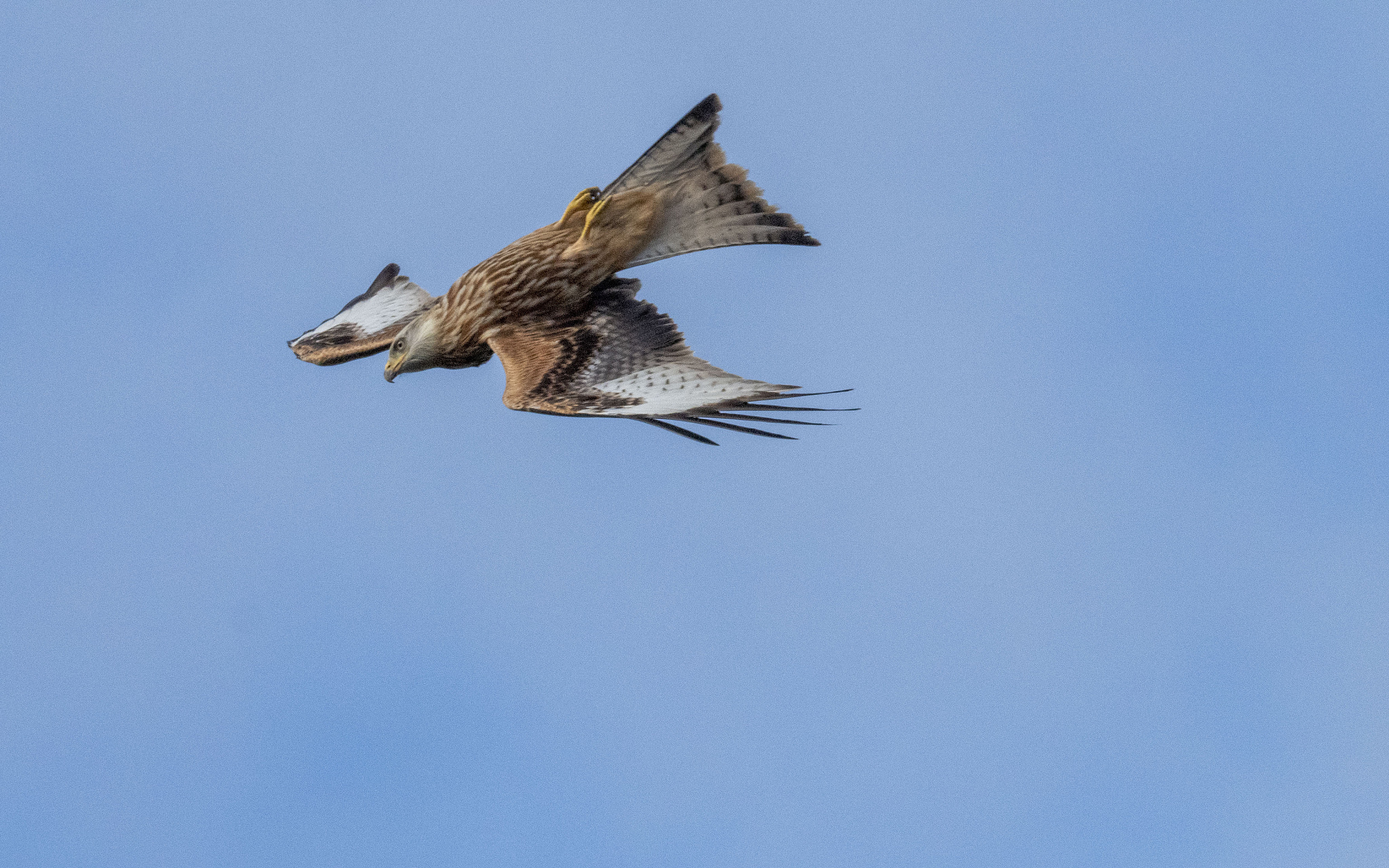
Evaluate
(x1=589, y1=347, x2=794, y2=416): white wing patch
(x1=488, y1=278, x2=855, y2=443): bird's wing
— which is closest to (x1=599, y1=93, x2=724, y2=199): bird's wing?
(x1=488, y1=278, x2=855, y2=443): bird's wing

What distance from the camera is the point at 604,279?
42.6 feet

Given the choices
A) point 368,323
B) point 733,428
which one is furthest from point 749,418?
point 368,323

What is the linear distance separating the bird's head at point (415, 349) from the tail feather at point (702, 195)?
6.34ft

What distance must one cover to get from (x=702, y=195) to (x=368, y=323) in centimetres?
485

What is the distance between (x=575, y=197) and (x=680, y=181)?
924 mm

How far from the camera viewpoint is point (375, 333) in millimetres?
15641

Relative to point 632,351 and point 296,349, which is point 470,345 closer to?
point 632,351

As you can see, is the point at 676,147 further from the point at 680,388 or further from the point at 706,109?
the point at 680,388

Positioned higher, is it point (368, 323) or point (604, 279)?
point (368, 323)

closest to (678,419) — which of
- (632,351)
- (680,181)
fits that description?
(632,351)

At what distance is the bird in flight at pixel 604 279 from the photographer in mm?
12477

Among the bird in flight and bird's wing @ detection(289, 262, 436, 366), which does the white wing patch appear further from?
bird's wing @ detection(289, 262, 436, 366)

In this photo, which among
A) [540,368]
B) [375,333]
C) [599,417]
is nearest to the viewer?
[599,417]

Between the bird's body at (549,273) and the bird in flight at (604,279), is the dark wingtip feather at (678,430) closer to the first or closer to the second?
the bird in flight at (604,279)
